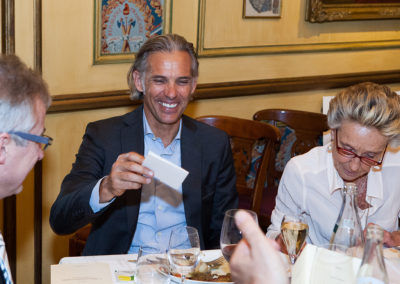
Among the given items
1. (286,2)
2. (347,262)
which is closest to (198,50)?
(286,2)

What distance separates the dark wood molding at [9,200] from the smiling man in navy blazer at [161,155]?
0.81m

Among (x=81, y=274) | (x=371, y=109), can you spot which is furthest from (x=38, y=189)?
(x=371, y=109)

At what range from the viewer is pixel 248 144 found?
3.84m

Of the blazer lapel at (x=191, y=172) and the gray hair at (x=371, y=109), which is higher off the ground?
the gray hair at (x=371, y=109)

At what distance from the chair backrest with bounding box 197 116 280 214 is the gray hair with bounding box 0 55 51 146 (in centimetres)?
193

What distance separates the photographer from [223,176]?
3076 millimetres

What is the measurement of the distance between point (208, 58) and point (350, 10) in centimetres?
133

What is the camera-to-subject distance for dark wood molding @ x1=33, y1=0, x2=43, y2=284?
3551mm

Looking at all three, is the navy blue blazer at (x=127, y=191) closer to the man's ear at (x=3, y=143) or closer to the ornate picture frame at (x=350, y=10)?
the man's ear at (x=3, y=143)

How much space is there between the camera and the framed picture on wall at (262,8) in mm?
4492

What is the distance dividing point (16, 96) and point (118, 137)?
1.12m

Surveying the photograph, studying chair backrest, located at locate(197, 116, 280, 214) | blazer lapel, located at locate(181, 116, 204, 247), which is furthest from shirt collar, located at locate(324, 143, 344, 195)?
chair backrest, located at locate(197, 116, 280, 214)

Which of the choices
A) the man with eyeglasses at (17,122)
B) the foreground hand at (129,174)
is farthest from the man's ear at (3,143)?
the foreground hand at (129,174)

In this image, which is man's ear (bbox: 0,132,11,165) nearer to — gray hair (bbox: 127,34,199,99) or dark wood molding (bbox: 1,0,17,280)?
gray hair (bbox: 127,34,199,99)
